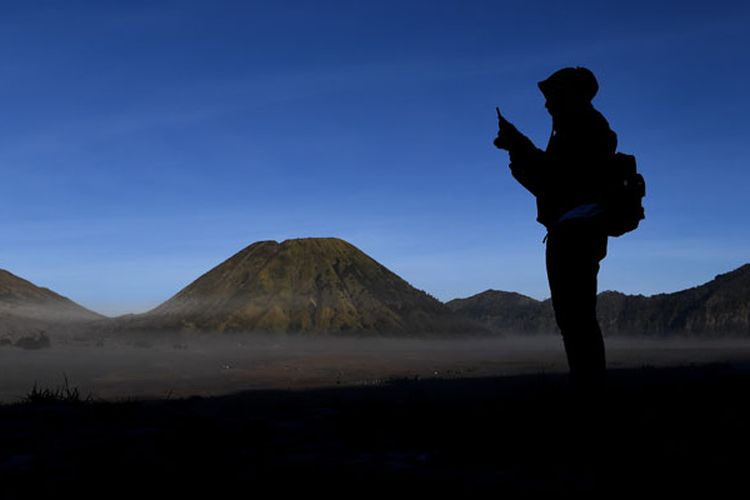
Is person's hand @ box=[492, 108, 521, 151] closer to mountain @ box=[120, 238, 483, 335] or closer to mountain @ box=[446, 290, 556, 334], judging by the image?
mountain @ box=[120, 238, 483, 335]

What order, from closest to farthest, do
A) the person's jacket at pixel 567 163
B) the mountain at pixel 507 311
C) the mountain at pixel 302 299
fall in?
1. the person's jacket at pixel 567 163
2. the mountain at pixel 302 299
3. the mountain at pixel 507 311

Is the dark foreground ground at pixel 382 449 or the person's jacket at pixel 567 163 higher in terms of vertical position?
the person's jacket at pixel 567 163

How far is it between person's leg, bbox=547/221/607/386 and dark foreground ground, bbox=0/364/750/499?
0.86ft

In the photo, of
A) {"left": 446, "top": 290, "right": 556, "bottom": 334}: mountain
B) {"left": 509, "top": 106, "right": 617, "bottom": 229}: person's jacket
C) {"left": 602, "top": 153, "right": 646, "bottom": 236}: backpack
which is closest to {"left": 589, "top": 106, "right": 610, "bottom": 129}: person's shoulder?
{"left": 509, "top": 106, "right": 617, "bottom": 229}: person's jacket

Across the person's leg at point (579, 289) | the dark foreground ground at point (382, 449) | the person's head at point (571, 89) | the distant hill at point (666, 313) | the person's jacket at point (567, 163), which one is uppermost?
the distant hill at point (666, 313)

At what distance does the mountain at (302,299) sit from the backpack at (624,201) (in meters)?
72.4

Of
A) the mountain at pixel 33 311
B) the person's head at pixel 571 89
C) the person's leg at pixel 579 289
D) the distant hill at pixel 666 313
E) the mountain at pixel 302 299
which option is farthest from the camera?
the distant hill at pixel 666 313

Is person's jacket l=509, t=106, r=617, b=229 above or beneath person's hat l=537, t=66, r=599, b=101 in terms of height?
beneath

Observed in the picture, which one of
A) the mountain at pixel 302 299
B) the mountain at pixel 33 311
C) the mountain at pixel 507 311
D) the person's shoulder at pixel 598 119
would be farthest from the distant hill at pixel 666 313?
the person's shoulder at pixel 598 119

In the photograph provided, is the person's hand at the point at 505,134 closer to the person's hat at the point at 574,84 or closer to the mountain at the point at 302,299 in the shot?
the person's hat at the point at 574,84

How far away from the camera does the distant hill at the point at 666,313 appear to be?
8350 centimetres

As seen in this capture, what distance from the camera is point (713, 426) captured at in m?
3.78

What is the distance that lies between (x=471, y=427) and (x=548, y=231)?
4.59 feet

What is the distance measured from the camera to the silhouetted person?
4.04 m
